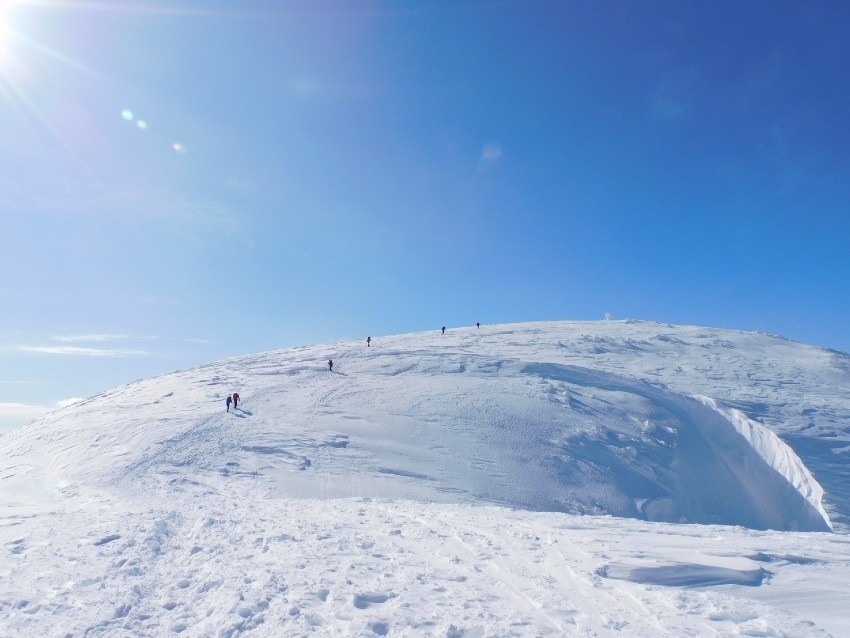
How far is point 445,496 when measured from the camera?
1784 centimetres

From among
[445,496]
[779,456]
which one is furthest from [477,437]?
[779,456]

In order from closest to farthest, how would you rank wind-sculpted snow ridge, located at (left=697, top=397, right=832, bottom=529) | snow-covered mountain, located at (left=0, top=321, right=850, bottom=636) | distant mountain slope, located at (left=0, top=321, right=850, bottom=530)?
snow-covered mountain, located at (left=0, top=321, right=850, bottom=636)
distant mountain slope, located at (left=0, top=321, right=850, bottom=530)
wind-sculpted snow ridge, located at (left=697, top=397, right=832, bottom=529)

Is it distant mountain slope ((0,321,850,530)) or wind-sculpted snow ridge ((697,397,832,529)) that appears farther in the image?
wind-sculpted snow ridge ((697,397,832,529))

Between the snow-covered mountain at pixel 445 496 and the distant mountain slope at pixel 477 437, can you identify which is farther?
the distant mountain slope at pixel 477 437

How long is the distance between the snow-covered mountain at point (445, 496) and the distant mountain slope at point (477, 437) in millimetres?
141

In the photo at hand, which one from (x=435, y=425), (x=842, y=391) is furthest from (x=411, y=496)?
(x=842, y=391)

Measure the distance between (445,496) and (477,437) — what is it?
226 inches

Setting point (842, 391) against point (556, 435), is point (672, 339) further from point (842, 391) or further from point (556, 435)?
point (556, 435)

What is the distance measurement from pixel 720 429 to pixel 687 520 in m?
9.43

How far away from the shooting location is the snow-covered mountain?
7039mm

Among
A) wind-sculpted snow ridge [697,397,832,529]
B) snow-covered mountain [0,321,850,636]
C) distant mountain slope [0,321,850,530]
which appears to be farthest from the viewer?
wind-sculpted snow ridge [697,397,832,529]

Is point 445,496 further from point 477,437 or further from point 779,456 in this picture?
point 779,456

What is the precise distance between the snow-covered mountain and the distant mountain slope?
5.5 inches

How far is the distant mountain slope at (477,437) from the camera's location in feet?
62.8
